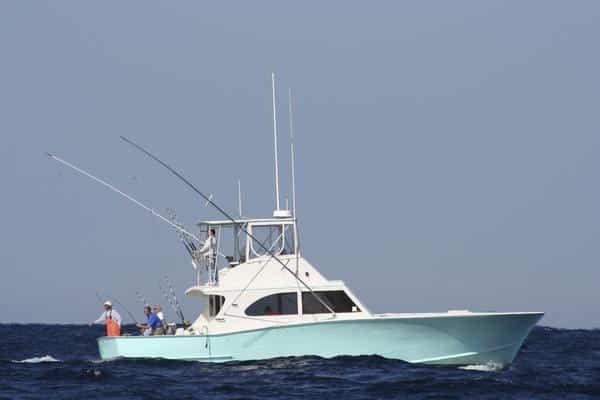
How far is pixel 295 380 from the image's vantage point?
25.3 m

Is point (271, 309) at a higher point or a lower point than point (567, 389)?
higher

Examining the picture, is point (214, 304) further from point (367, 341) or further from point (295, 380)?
point (295, 380)

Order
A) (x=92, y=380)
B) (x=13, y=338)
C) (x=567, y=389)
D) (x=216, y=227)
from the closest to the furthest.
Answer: (x=567, y=389) < (x=92, y=380) < (x=216, y=227) < (x=13, y=338)

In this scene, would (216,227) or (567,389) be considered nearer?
(567,389)

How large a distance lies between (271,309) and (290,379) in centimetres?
383

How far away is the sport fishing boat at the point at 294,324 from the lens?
28.1 m

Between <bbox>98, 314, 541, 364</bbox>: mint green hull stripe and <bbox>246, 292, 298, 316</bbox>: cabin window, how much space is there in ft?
3.15

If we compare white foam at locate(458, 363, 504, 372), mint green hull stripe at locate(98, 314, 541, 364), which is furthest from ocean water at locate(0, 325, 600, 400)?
mint green hull stripe at locate(98, 314, 541, 364)

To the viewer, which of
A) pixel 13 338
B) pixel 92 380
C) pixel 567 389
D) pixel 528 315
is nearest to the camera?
pixel 567 389

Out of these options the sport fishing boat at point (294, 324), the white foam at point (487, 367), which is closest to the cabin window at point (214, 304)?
the sport fishing boat at point (294, 324)

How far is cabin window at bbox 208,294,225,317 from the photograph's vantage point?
29.9 metres

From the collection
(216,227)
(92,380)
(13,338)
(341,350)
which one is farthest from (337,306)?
(13,338)

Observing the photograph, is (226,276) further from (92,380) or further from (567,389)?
(567,389)

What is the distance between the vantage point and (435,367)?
28.1m
